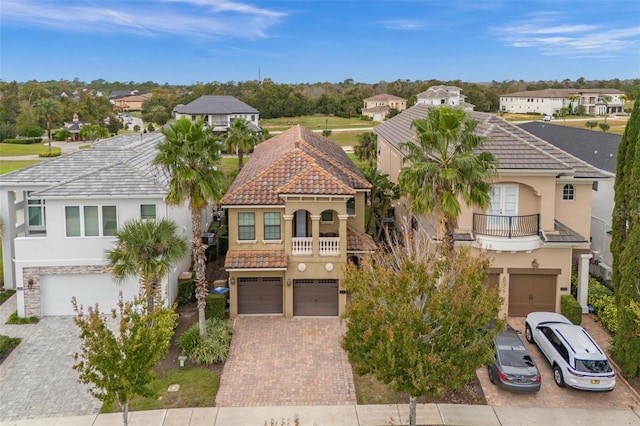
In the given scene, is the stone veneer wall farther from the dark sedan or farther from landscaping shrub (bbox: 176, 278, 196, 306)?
the dark sedan

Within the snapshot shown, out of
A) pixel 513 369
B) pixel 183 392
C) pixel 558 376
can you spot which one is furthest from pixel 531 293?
pixel 183 392

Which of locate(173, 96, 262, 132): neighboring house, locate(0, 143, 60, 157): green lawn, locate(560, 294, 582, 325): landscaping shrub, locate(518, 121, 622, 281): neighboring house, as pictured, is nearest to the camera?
locate(560, 294, 582, 325): landscaping shrub

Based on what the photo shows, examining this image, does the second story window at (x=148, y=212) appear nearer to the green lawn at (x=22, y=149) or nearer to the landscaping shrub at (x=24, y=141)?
the green lawn at (x=22, y=149)

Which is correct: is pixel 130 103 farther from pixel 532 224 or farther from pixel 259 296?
pixel 532 224

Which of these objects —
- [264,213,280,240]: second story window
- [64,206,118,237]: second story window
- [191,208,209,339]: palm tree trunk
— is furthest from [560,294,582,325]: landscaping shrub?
[64,206,118,237]: second story window

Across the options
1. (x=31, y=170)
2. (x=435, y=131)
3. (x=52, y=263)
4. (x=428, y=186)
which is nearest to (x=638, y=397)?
(x=428, y=186)

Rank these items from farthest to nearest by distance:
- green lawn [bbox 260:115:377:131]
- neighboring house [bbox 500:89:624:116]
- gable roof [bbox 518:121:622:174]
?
1. neighboring house [bbox 500:89:624:116]
2. green lawn [bbox 260:115:377:131]
3. gable roof [bbox 518:121:622:174]
